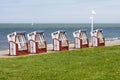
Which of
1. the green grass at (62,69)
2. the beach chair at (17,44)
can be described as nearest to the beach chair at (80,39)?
the beach chair at (17,44)

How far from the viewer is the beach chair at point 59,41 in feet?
97.7

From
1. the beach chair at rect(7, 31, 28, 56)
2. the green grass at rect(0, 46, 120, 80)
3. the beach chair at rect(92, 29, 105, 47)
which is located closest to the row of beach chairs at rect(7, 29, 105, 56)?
the beach chair at rect(7, 31, 28, 56)

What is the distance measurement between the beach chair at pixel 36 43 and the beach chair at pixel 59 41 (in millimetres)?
1193

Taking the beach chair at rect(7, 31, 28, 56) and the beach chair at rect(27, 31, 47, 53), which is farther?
the beach chair at rect(27, 31, 47, 53)

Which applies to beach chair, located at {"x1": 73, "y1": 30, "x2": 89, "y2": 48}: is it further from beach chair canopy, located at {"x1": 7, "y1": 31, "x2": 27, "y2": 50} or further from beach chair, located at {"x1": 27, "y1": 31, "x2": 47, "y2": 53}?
beach chair canopy, located at {"x1": 7, "y1": 31, "x2": 27, "y2": 50}

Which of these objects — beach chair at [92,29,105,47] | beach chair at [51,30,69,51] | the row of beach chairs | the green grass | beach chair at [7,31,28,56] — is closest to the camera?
the green grass

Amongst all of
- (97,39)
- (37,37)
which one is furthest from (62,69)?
(97,39)

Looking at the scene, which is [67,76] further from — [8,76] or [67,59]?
[67,59]

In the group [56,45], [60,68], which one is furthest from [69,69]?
[56,45]

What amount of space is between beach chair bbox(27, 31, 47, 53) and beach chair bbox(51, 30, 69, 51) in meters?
1.19

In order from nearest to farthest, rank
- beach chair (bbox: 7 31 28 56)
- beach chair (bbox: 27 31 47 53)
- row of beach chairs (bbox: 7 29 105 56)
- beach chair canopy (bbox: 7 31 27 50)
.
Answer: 1. beach chair (bbox: 7 31 28 56)
2. row of beach chairs (bbox: 7 29 105 56)
3. beach chair canopy (bbox: 7 31 27 50)
4. beach chair (bbox: 27 31 47 53)

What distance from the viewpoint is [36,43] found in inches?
1083

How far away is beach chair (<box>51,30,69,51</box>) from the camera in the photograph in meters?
29.8

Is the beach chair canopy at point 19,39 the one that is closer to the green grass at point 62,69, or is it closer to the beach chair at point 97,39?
the green grass at point 62,69
